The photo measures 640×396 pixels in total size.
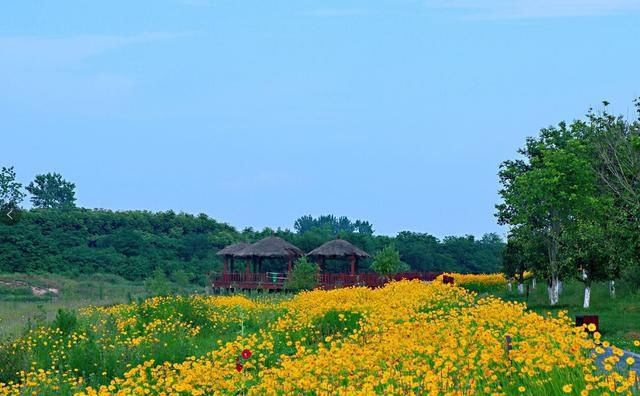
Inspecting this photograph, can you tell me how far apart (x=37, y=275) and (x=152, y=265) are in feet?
31.3

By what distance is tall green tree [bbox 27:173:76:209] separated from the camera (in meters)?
88.4

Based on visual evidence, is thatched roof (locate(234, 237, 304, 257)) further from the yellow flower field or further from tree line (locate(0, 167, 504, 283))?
the yellow flower field

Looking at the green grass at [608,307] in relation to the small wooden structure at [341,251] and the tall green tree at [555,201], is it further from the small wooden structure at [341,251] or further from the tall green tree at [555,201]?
the small wooden structure at [341,251]

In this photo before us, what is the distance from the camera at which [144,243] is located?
67.8 m

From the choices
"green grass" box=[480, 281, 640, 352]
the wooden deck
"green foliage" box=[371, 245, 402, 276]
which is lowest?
"green grass" box=[480, 281, 640, 352]

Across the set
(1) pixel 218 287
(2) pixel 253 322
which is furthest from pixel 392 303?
(1) pixel 218 287

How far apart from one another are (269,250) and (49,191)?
4816 centimetres

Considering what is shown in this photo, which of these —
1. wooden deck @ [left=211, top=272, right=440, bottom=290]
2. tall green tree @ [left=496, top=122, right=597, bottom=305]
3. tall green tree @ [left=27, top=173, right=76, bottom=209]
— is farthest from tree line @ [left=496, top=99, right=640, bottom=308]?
tall green tree @ [left=27, top=173, right=76, bottom=209]

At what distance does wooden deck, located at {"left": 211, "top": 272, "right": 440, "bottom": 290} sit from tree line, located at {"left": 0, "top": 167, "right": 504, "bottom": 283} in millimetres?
7121

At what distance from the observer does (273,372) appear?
9367 millimetres

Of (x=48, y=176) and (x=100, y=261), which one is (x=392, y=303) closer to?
(x=100, y=261)

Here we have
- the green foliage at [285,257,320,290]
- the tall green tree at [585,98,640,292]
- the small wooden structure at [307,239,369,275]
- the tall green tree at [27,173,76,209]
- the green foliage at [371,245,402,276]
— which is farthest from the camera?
the tall green tree at [27,173,76,209]

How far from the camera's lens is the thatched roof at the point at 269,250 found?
159 ft

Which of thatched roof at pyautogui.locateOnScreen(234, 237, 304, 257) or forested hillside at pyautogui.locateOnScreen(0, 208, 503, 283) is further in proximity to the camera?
forested hillside at pyautogui.locateOnScreen(0, 208, 503, 283)
